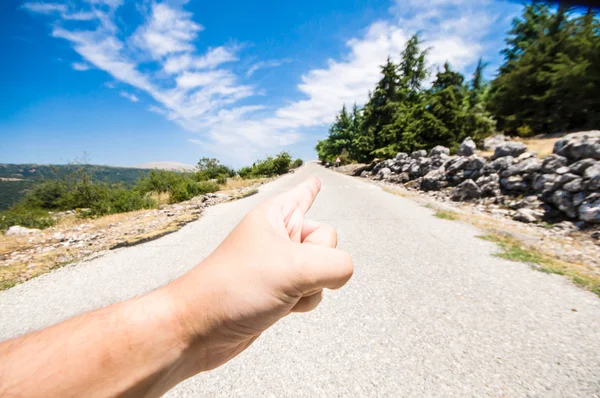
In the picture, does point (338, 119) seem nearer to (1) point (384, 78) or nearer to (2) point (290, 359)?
(1) point (384, 78)

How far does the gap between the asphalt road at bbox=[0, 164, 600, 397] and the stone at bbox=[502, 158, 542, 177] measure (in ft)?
19.5

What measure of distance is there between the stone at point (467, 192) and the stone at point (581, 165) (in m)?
2.82

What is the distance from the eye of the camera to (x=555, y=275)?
324 centimetres

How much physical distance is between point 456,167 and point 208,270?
13.4 meters

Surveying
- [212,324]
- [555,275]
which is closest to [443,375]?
[212,324]

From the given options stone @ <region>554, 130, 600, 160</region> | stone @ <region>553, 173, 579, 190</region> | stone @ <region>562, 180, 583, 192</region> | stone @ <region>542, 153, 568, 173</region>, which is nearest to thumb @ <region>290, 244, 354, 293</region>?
stone @ <region>562, 180, 583, 192</region>

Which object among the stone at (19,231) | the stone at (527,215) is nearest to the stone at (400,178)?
the stone at (527,215)

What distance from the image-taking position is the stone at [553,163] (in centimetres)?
689

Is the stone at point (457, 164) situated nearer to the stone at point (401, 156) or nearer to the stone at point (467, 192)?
the stone at point (467, 192)

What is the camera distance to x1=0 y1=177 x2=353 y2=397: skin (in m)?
0.67

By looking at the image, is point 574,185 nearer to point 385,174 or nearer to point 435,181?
point 435,181

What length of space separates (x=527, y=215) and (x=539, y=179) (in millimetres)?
1743

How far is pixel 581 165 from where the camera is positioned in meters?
6.11

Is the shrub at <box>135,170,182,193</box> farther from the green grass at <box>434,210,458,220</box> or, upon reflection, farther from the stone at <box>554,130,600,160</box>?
the stone at <box>554,130,600,160</box>
